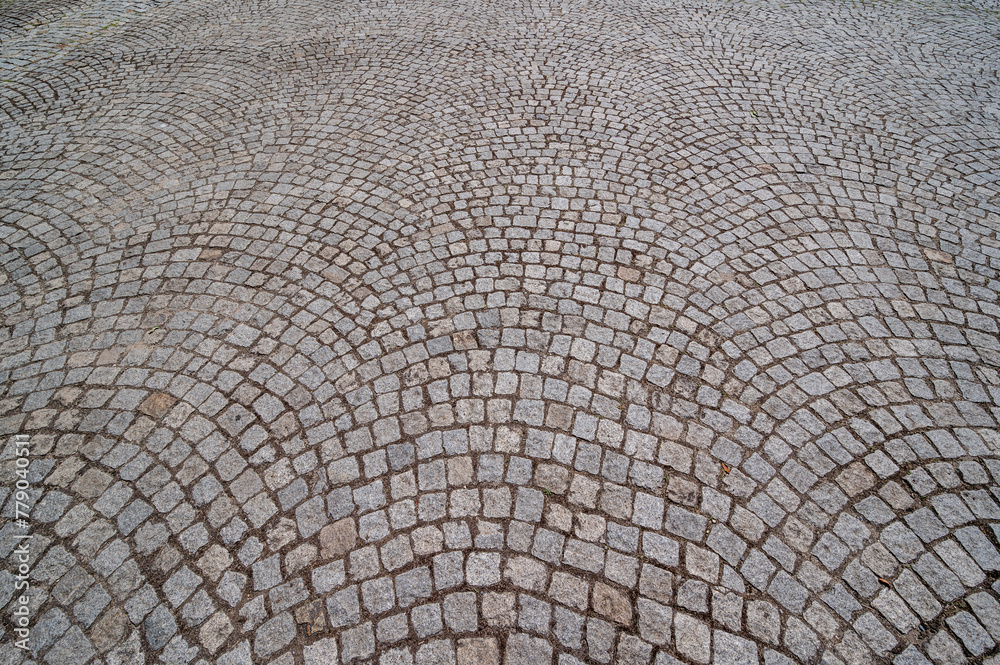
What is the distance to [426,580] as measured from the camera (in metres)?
3.22

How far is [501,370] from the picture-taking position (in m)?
4.32

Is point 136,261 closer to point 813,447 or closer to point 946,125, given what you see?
point 813,447

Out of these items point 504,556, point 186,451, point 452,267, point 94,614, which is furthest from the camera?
point 452,267

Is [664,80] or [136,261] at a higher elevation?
[664,80]

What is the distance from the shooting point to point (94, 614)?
3.09 metres

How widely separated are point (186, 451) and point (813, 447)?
14.7 ft

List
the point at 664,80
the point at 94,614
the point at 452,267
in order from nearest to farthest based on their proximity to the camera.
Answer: the point at 94,614 → the point at 452,267 → the point at 664,80

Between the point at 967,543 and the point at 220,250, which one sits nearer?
the point at 967,543

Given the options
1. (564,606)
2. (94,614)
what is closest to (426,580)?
(564,606)

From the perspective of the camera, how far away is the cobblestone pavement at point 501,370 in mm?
3127

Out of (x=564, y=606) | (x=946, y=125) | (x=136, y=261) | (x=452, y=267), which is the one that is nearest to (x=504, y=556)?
(x=564, y=606)

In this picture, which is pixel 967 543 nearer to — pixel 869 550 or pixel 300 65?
pixel 869 550

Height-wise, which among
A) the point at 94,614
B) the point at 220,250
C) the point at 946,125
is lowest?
the point at 94,614

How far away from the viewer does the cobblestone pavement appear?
10.3ft
